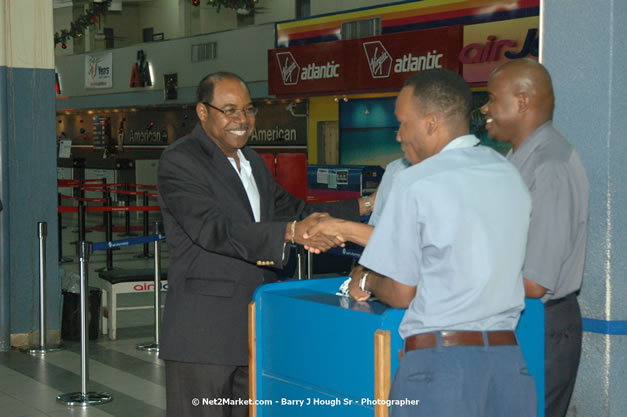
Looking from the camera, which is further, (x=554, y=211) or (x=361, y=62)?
(x=361, y=62)

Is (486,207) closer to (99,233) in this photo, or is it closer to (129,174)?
(99,233)

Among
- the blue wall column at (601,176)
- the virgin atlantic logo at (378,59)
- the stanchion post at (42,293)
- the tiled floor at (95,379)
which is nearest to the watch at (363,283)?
the blue wall column at (601,176)

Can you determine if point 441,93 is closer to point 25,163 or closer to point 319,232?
point 319,232

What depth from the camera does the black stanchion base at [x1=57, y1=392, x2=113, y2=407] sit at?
5.55 m

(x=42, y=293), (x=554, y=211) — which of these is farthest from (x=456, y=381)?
(x=42, y=293)

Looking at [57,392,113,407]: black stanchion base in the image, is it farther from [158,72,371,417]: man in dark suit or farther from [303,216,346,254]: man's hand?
[303,216,346,254]: man's hand

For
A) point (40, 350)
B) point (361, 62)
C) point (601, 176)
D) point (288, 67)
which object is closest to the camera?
point (601, 176)

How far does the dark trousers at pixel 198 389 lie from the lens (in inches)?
125

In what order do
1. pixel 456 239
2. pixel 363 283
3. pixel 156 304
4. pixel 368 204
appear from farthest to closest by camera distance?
pixel 156 304 < pixel 368 204 < pixel 363 283 < pixel 456 239

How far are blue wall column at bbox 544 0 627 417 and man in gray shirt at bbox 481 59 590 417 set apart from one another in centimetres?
53

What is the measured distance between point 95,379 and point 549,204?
438 cm

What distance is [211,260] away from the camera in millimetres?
3137


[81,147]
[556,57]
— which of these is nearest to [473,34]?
[556,57]

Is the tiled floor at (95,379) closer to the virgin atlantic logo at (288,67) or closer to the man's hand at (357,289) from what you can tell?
the man's hand at (357,289)
